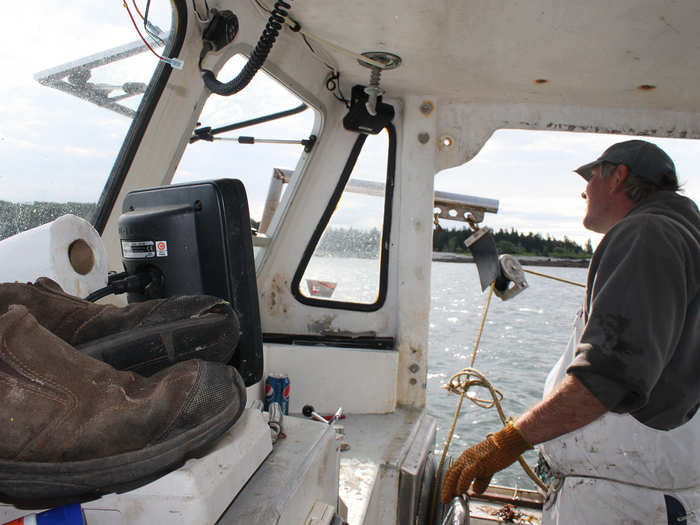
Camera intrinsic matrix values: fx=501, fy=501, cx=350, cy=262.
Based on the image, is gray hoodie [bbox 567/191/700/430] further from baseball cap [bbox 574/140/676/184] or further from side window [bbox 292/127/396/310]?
side window [bbox 292/127/396/310]

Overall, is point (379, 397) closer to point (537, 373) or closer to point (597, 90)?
point (597, 90)

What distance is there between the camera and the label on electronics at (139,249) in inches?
42.5

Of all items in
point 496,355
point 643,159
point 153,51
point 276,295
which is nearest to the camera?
point 153,51

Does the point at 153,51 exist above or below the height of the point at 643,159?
above

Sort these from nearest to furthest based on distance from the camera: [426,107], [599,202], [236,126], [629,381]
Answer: [629,381]
[599,202]
[236,126]
[426,107]

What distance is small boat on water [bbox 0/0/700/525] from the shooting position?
3.33 ft

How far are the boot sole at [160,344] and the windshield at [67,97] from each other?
75 centimetres

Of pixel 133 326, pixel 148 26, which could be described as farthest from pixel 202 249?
pixel 148 26

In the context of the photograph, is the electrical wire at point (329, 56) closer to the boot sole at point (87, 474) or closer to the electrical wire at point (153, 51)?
the electrical wire at point (153, 51)

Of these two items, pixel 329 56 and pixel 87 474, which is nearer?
pixel 87 474

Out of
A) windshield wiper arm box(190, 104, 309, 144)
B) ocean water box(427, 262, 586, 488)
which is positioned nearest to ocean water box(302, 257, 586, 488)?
ocean water box(427, 262, 586, 488)

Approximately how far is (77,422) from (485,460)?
1.39 meters

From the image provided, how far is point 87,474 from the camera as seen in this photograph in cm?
60

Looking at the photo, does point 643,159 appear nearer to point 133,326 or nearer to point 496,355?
point 133,326
